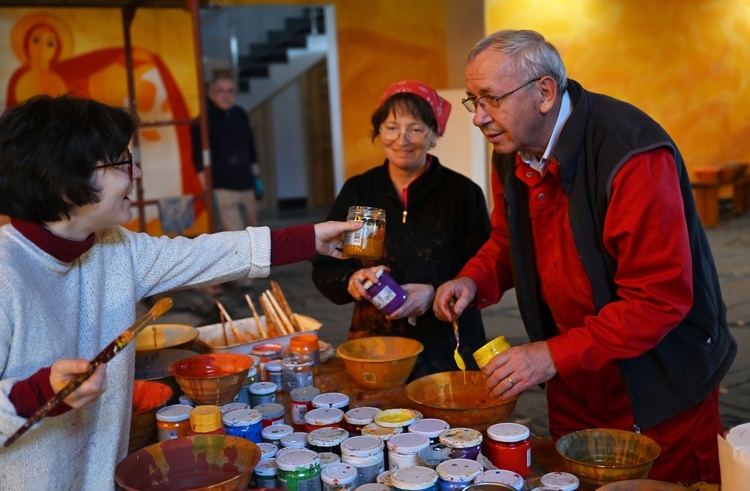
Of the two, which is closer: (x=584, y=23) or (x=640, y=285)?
(x=640, y=285)

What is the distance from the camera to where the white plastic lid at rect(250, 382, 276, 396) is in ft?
7.44

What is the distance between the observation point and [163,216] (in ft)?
23.8

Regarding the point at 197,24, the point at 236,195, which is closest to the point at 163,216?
the point at 236,195

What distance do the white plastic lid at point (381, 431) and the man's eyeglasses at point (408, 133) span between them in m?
1.16

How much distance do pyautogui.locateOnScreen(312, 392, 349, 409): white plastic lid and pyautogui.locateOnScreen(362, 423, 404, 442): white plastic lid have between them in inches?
7.9

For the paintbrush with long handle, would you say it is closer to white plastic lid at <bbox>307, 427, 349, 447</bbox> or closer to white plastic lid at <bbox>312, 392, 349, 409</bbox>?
white plastic lid at <bbox>307, 427, 349, 447</bbox>

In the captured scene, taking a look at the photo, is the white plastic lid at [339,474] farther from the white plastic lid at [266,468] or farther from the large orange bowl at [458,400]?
the large orange bowl at [458,400]

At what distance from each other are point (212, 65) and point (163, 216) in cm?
399

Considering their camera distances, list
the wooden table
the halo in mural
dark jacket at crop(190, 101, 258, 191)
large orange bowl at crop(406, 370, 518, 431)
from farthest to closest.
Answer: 1. dark jacket at crop(190, 101, 258, 191)
2. the halo in mural
3. large orange bowl at crop(406, 370, 518, 431)
4. the wooden table

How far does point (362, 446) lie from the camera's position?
1.78 m

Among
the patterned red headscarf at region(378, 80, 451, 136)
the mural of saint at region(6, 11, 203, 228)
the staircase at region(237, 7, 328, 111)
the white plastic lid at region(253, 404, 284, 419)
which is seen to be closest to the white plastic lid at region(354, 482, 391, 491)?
the white plastic lid at region(253, 404, 284, 419)

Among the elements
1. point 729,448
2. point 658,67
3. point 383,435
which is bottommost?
point 383,435

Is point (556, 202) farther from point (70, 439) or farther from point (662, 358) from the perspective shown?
point (70, 439)

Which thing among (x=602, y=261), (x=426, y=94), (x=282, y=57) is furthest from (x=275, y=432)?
(x=282, y=57)
